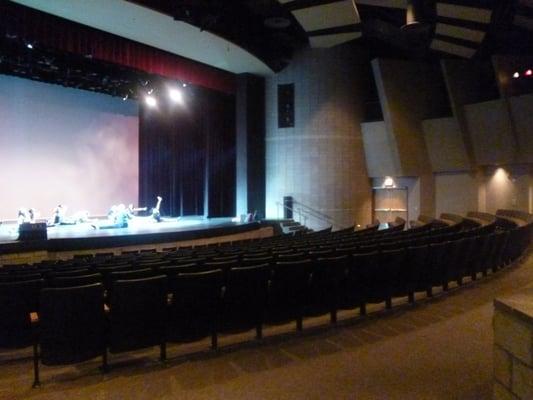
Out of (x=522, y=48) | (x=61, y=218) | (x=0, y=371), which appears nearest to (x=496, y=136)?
(x=522, y=48)

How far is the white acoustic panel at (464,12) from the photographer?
1195cm

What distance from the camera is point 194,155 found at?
18.4m

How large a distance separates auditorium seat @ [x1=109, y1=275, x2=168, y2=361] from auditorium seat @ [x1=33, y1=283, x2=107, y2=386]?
0.15m

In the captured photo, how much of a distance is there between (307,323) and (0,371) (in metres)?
2.91

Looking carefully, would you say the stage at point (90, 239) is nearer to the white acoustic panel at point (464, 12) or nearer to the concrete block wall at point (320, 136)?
the concrete block wall at point (320, 136)

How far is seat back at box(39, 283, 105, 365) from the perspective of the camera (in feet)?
11.0

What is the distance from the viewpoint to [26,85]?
13.8m

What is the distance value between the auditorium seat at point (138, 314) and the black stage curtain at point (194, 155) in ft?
46.7

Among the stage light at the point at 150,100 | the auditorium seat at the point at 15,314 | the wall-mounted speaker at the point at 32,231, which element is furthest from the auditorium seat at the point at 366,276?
the stage light at the point at 150,100

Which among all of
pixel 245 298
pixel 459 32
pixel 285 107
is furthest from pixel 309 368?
pixel 285 107

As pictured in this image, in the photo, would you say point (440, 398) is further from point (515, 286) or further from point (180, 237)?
point (180, 237)

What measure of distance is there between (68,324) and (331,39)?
14851 mm

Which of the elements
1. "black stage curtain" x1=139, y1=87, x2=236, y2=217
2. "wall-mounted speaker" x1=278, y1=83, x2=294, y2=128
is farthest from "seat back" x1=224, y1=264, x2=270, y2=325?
"wall-mounted speaker" x1=278, y1=83, x2=294, y2=128

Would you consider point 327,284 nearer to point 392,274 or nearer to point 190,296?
point 392,274
